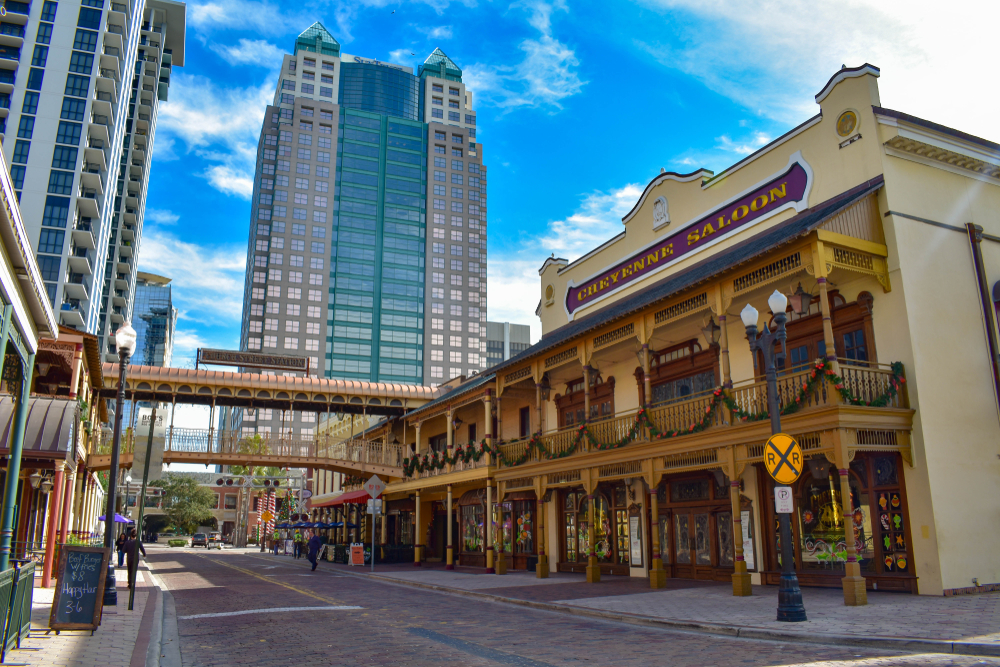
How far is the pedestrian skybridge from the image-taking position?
1278 inches

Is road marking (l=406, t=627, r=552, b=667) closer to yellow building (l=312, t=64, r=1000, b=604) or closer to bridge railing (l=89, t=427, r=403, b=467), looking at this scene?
yellow building (l=312, t=64, r=1000, b=604)

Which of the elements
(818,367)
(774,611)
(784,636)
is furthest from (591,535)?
(784,636)

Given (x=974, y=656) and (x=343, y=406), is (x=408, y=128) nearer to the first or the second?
(x=343, y=406)

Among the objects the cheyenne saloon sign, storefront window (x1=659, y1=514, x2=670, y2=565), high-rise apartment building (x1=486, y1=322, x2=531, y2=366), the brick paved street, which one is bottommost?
the brick paved street

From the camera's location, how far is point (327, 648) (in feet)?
32.0

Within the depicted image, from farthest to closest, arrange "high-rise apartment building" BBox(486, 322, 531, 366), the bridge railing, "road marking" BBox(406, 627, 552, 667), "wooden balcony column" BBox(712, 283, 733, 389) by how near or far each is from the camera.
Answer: "high-rise apartment building" BBox(486, 322, 531, 366), the bridge railing, "wooden balcony column" BBox(712, 283, 733, 389), "road marking" BBox(406, 627, 552, 667)

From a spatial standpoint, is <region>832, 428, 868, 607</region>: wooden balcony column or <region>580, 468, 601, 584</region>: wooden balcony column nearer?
<region>832, 428, 868, 607</region>: wooden balcony column

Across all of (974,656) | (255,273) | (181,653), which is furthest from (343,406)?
(255,273)

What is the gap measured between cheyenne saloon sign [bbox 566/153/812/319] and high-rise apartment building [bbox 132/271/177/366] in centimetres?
16783

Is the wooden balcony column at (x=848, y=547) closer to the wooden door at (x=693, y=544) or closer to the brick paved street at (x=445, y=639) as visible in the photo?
the brick paved street at (x=445, y=639)

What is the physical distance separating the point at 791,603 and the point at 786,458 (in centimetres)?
239

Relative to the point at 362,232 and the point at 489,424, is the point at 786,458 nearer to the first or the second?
the point at 489,424

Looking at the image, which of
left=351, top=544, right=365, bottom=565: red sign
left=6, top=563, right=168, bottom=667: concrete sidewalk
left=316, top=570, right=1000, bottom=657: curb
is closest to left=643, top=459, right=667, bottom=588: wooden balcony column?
left=316, top=570, right=1000, bottom=657: curb

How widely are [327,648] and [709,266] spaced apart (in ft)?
39.6
